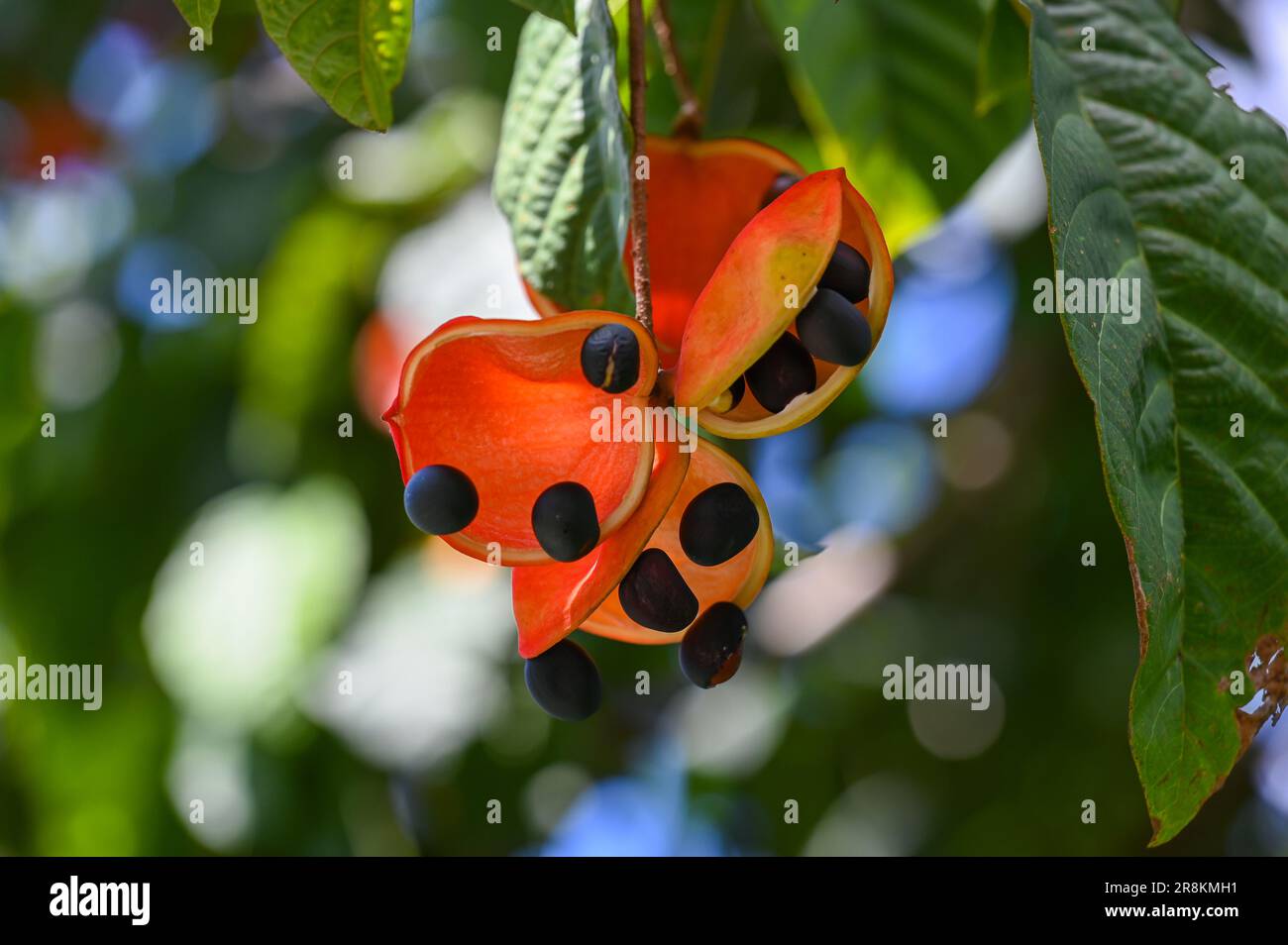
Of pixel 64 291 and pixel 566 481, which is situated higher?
pixel 64 291

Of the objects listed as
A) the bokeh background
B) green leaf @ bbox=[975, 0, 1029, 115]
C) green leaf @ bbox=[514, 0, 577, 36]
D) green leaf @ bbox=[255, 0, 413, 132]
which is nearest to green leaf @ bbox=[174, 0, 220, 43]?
green leaf @ bbox=[255, 0, 413, 132]

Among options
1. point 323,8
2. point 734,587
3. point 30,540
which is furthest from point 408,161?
point 734,587

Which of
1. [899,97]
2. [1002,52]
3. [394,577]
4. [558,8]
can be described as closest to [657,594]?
[558,8]

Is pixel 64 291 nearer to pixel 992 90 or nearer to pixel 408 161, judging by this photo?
pixel 408 161

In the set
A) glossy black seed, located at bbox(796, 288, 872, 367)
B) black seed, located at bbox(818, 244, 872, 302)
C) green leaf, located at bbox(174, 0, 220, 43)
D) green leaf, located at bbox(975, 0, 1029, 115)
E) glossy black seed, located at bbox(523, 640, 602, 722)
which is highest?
green leaf, located at bbox(975, 0, 1029, 115)

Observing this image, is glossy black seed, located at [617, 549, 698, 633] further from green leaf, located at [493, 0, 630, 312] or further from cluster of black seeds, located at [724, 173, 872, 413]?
green leaf, located at [493, 0, 630, 312]
